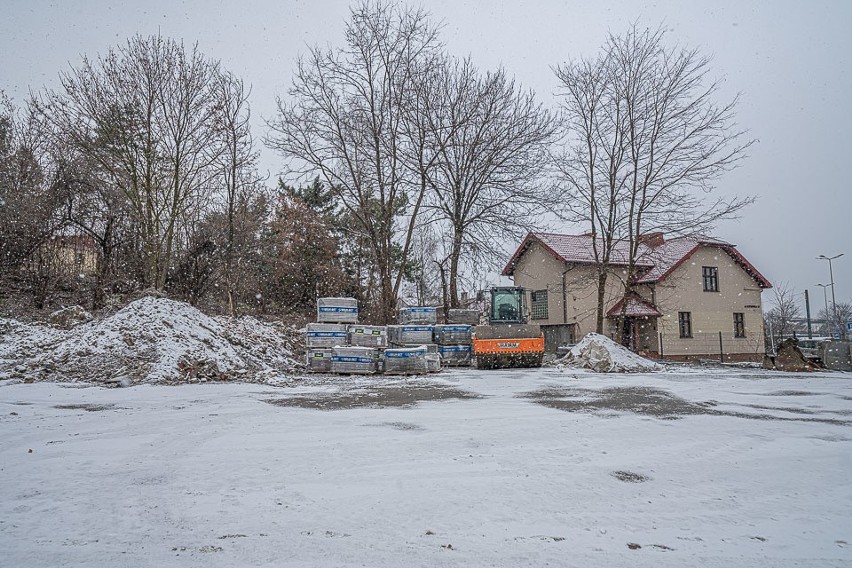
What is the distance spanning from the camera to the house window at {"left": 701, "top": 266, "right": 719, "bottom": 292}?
31.4m

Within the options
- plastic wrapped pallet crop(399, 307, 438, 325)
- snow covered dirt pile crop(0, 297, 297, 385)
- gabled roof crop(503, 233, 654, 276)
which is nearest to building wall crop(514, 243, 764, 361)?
gabled roof crop(503, 233, 654, 276)

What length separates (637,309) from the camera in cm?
2931

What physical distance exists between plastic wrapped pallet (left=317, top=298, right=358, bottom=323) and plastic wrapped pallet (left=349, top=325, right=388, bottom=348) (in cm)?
53

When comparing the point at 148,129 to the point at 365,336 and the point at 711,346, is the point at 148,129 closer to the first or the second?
the point at 365,336

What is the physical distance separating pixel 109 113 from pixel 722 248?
1261 inches

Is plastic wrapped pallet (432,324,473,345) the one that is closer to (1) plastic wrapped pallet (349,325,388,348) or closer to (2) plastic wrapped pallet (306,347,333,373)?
(1) plastic wrapped pallet (349,325,388,348)

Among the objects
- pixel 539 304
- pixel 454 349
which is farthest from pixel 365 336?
pixel 539 304

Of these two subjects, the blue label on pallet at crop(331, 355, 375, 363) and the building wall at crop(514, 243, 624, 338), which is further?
the building wall at crop(514, 243, 624, 338)

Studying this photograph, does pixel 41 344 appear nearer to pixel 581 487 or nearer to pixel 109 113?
pixel 109 113

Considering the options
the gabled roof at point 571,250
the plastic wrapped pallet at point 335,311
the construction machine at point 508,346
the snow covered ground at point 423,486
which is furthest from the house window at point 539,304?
the snow covered ground at point 423,486

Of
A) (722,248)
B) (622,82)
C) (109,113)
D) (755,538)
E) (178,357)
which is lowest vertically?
(755,538)

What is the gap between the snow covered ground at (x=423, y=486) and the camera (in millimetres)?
2992

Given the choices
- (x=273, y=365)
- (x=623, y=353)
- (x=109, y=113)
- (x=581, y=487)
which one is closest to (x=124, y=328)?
(x=273, y=365)

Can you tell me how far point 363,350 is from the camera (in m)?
15.7
